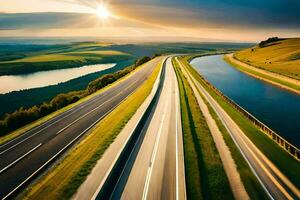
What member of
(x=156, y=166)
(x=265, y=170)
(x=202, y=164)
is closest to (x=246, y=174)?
(x=265, y=170)

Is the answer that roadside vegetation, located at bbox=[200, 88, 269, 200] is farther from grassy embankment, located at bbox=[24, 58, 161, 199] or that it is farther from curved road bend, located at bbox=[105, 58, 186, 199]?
grassy embankment, located at bbox=[24, 58, 161, 199]

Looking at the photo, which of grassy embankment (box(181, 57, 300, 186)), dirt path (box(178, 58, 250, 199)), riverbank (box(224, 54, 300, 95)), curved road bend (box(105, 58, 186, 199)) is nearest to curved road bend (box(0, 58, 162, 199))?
curved road bend (box(105, 58, 186, 199))

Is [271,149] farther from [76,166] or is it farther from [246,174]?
[76,166]

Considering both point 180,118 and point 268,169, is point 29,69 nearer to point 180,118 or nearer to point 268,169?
point 180,118

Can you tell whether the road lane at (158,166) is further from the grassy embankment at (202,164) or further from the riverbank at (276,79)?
the riverbank at (276,79)

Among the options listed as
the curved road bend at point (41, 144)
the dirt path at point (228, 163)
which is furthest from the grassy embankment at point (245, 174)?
the curved road bend at point (41, 144)

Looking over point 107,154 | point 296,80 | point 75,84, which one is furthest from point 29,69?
point 107,154
